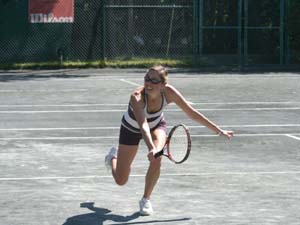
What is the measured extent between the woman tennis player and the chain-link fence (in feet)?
72.3

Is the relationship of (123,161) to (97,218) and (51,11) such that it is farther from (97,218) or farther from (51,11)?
(51,11)

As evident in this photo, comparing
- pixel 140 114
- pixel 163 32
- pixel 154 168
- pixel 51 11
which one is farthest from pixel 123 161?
pixel 163 32

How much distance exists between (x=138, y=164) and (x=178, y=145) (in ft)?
10.8

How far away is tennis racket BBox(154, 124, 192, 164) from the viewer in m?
8.36

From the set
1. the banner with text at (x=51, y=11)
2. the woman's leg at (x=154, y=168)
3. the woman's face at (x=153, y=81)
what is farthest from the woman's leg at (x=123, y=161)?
the banner with text at (x=51, y=11)

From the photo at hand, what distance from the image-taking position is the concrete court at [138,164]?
863 cm

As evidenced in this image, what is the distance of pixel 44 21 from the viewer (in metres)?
30.5

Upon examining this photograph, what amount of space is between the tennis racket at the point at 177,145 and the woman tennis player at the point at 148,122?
101mm

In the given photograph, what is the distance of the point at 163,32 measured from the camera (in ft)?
104

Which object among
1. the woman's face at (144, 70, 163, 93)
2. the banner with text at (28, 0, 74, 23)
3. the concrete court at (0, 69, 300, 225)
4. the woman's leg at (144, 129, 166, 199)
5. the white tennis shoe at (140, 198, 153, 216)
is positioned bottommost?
the concrete court at (0, 69, 300, 225)

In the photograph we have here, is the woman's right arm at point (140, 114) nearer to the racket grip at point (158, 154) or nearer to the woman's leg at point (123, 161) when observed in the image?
the racket grip at point (158, 154)

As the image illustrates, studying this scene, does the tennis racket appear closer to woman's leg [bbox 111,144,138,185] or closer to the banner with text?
woman's leg [bbox 111,144,138,185]

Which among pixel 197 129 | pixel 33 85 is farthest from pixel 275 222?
pixel 33 85

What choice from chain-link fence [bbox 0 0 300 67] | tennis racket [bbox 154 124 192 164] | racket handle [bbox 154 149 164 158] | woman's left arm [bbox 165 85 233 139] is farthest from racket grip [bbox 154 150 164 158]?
chain-link fence [bbox 0 0 300 67]
